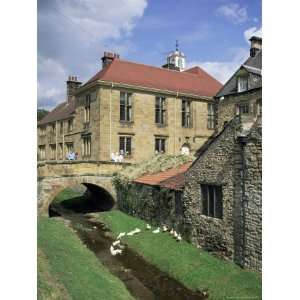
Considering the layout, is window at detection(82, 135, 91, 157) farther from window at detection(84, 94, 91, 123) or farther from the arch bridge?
the arch bridge

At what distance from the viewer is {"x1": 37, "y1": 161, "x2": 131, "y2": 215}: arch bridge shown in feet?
46.5

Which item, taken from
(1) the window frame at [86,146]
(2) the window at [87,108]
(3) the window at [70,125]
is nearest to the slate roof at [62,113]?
(3) the window at [70,125]

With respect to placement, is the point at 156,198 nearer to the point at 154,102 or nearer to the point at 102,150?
the point at 102,150

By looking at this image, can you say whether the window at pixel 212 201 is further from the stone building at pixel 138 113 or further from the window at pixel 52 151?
the window at pixel 52 151

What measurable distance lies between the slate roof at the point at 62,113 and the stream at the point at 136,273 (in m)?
13.0

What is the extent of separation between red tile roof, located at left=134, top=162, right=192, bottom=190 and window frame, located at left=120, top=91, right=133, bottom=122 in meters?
5.94

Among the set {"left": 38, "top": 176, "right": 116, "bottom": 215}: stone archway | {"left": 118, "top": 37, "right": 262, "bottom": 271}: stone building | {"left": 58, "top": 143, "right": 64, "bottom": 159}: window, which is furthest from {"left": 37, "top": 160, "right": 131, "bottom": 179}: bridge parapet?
{"left": 58, "top": 143, "right": 64, "bottom": 159}: window

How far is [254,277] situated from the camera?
7363 mm

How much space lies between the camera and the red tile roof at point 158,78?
20.0 metres

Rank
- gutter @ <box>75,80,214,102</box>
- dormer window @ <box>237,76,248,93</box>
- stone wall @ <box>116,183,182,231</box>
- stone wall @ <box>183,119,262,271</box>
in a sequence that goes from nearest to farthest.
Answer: stone wall @ <box>183,119,262,271</box>
stone wall @ <box>116,183,182,231</box>
dormer window @ <box>237,76,248,93</box>
gutter @ <box>75,80,214,102</box>

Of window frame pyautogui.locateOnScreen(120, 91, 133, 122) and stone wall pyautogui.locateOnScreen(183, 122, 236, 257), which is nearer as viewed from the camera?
stone wall pyautogui.locateOnScreen(183, 122, 236, 257)

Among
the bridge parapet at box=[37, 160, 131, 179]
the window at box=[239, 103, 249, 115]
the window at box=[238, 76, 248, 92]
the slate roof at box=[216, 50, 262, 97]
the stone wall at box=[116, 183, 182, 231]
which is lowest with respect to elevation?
the stone wall at box=[116, 183, 182, 231]
